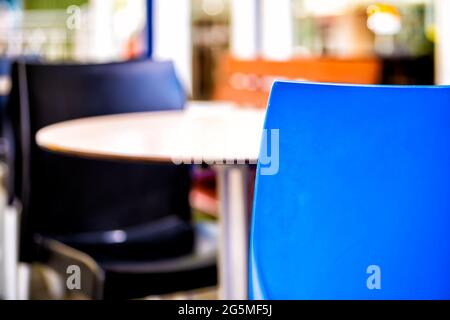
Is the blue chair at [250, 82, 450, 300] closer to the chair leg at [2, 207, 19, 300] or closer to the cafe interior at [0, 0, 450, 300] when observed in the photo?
the cafe interior at [0, 0, 450, 300]

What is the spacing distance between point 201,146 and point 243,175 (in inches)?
11.4

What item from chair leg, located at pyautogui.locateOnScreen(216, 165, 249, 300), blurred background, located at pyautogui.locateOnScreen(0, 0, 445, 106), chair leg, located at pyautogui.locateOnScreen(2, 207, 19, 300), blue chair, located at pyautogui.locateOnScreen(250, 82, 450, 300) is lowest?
chair leg, located at pyautogui.locateOnScreen(2, 207, 19, 300)

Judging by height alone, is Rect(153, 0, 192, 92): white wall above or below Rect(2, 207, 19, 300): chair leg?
above

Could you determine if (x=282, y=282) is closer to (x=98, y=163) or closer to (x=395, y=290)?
(x=395, y=290)

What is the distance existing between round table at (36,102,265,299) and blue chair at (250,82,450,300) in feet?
1.02

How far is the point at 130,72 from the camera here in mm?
2355

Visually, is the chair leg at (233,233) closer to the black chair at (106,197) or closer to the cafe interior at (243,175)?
the cafe interior at (243,175)

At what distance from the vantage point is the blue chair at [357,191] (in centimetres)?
100

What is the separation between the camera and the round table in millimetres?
1432

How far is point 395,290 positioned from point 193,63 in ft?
18.4

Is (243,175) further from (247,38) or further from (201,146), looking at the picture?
(247,38)

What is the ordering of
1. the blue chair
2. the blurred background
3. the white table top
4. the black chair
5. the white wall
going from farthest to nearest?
the white wall < the blurred background < the black chair < the white table top < the blue chair

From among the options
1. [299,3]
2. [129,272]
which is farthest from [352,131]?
[299,3]

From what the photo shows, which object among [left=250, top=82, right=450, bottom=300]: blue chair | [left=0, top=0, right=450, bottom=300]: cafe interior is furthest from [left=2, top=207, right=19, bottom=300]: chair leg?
[left=250, top=82, right=450, bottom=300]: blue chair
